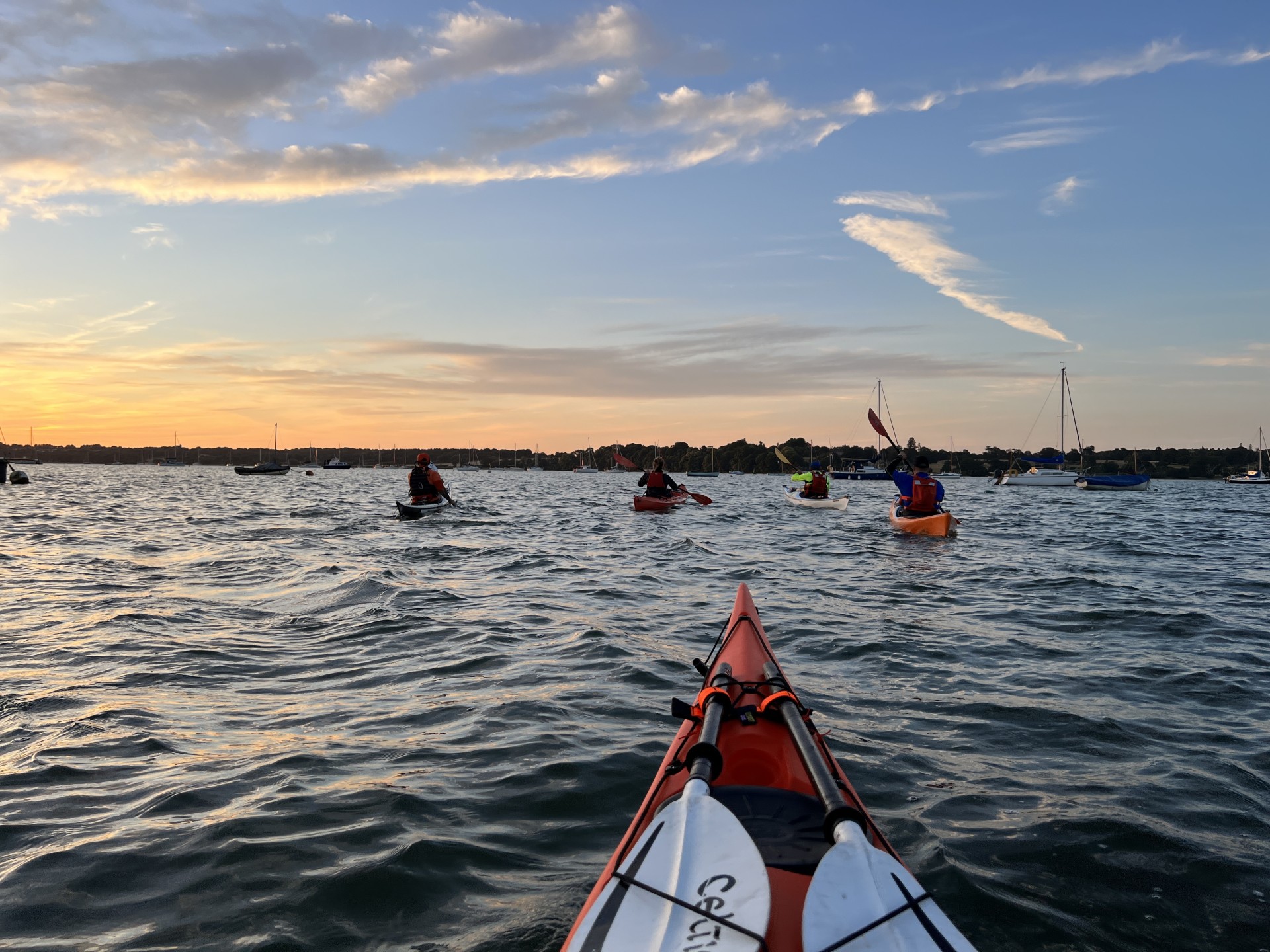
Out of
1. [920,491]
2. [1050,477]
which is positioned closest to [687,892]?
[920,491]

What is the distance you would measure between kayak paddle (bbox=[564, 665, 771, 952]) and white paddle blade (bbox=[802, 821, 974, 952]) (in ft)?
0.55

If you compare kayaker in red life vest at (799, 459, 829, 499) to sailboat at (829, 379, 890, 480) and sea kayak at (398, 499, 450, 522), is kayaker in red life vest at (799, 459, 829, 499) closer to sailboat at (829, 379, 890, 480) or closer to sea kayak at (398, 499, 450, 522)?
sea kayak at (398, 499, 450, 522)

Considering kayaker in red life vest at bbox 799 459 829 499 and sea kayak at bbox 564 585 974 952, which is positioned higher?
kayaker in red life vest at bbox 799 459 829 499

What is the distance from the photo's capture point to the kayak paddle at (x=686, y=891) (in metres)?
2.32

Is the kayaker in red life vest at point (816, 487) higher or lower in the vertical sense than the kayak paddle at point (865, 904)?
higher

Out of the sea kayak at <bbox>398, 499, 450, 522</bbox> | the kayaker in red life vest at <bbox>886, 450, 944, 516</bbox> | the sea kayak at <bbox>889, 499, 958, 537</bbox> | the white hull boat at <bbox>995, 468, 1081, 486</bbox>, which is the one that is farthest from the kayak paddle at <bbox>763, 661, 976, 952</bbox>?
the white hull boat at <bbox>995, 468, 1081, 486</bbox>

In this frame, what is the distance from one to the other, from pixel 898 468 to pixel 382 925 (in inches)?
855

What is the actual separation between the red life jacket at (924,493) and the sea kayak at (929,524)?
0.28 meters

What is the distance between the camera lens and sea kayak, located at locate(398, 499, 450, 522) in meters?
24.6

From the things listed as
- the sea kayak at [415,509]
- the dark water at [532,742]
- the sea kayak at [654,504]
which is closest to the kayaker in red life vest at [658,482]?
the sea kayak at [654,504]

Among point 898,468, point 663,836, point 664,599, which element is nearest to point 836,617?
point 664,599

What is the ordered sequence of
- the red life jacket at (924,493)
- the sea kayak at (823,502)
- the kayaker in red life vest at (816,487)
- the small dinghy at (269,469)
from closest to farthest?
the red life jacket at (924,493) → the sea kayak at (823,502) → the kayaker in red life vest at (816,487) → the small dinghy at (269,469)

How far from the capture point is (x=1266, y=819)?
4.17m

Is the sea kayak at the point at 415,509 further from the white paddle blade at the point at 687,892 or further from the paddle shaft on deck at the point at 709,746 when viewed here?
the white paddle blade at the point at 687,892
